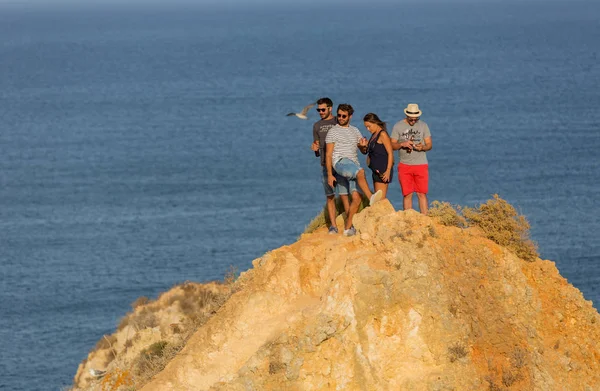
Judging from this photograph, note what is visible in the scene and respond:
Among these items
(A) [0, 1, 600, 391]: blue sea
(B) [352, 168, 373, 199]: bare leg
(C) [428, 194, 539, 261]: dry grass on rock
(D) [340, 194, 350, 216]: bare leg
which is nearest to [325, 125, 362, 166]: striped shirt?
(B) [352, 168, 373, 199]: bare leg

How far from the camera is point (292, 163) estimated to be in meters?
112

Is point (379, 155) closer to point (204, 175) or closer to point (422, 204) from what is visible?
point (422, 204)

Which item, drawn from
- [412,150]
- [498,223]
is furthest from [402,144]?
[498,223]

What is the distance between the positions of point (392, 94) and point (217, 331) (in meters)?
136

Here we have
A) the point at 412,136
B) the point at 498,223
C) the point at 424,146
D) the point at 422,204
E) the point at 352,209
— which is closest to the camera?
the point at 498,223

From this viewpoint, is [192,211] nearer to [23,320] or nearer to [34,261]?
[34,261]

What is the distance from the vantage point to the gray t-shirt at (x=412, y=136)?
66.5ft

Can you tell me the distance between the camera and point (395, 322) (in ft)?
53.3

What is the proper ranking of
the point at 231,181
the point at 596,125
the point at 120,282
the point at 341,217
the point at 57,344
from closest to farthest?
the point at 341,217 < the point at 57,344 < the point at 120,282 < the point at 231,181 < the point at 596,125

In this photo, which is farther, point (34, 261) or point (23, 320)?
point (34, 261)

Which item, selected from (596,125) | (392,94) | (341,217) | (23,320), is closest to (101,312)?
(23,320)

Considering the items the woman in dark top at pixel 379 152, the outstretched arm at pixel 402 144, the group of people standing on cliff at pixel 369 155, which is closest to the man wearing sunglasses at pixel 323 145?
the group of people standing on cliff at pixel 369 155

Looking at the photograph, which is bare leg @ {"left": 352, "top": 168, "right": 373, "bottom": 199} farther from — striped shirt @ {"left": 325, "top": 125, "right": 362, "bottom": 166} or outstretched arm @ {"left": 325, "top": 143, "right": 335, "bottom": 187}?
outstretched arm @ {"left": 325, "top": 143, "right": 335, "bottom": 187}

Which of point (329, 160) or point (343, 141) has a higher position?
point (343, 141)
